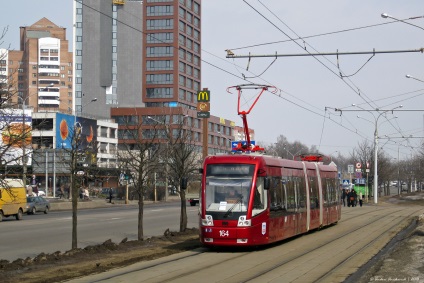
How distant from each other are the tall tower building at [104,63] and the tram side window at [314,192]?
10186 centimetres

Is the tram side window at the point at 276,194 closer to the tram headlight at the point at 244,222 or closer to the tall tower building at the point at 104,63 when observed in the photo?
the tram headlight at the point at 244,222

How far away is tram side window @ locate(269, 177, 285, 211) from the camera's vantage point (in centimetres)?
2247

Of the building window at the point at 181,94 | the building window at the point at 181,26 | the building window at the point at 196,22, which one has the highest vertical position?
the building window at the point at 196,22

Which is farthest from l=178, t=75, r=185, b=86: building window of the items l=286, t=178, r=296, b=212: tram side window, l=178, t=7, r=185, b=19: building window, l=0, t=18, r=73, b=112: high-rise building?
l=286, t=178, r=296, b=212: tram side window

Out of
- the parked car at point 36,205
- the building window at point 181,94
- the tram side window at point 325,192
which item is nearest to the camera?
the tram side window at point 325,192

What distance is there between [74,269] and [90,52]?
118640 mm

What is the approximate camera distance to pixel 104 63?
132m

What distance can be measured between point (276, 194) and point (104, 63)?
11282 centimetres

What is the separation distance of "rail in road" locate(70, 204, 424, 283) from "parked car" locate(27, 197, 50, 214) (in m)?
32.2

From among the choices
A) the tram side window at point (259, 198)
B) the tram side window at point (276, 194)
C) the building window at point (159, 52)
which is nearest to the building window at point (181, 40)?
the building window at point (159, 52)

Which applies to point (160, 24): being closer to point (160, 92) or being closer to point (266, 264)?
point (160, 92)

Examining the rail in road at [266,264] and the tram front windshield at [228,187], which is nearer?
the rail in road at [266,264]

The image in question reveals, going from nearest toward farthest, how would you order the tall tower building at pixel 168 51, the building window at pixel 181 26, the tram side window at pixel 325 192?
1. the tram side window at pixel 325 192
2. the tall tower building at pixel 168 51
3. the building window at pixel 181 26

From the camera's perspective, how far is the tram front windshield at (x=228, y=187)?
21266 mm
